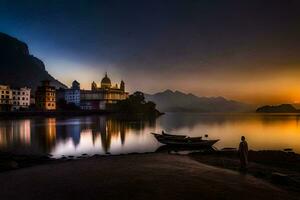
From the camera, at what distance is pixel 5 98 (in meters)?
139

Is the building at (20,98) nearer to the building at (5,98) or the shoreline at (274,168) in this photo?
the building at (5,98)

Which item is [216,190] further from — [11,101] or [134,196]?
[11,101]

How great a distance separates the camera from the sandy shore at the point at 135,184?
14.9m

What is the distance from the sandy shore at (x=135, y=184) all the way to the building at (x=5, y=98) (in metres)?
129

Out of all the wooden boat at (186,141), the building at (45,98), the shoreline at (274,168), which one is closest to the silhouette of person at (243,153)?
the shoreline at (274,168)

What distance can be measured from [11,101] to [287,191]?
499ft

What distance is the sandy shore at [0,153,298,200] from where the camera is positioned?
48.9 ft

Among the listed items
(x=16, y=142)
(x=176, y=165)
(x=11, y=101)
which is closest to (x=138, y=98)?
(x=11, y=101)

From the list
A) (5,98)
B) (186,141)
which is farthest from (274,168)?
(5,98)

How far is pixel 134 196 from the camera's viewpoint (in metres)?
14.4

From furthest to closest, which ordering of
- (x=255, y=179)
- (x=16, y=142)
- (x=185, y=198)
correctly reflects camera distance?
(x=16, y=142) → (x=255, y=179) → (x=185, y=198)

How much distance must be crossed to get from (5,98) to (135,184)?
144 metres

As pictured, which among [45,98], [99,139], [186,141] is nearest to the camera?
[186,141]

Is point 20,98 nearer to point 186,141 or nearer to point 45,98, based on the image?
point 45,98
